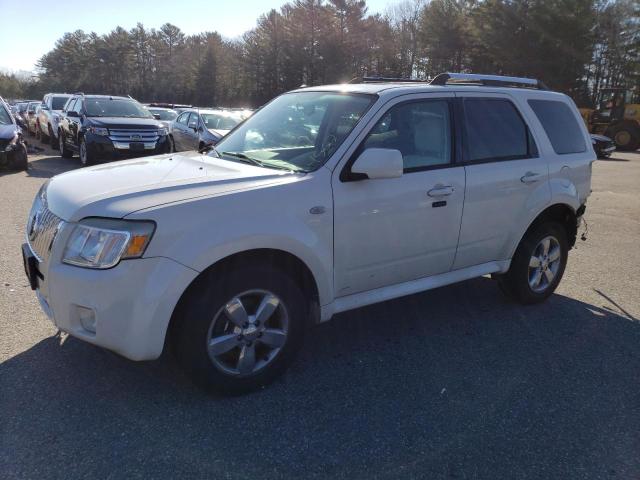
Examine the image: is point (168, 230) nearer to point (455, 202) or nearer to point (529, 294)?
point (455, 202)

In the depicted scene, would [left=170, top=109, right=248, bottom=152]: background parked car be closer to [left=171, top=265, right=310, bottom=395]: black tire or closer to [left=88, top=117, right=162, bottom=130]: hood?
[left=88, top=117, right=162, bottom=130]: hood

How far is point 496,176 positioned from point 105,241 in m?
2.92

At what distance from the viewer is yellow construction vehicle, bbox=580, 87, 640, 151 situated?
26.1 meters

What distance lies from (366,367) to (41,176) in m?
10.4

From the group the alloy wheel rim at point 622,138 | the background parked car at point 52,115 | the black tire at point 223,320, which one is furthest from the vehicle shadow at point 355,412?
the alloy wheel rim at point 622,138

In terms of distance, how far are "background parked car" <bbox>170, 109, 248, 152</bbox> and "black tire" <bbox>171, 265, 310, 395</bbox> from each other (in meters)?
10.1

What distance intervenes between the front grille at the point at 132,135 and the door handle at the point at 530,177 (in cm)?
1022

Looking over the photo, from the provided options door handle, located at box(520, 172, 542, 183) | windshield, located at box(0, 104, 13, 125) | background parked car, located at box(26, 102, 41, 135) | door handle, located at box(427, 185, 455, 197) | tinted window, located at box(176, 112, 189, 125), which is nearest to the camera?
door handle, located at box(427, 185, 455, 197)

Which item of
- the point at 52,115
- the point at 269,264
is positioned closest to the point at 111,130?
the point at 52,115

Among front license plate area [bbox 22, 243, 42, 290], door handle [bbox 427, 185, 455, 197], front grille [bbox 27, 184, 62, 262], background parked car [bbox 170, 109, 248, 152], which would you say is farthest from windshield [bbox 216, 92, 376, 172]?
background parked car [bbox 170, 109, 248, 152]

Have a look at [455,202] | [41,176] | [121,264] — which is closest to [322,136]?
[455,202]

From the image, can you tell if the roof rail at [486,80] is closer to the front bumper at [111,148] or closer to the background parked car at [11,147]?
the front bumper at [111,148]

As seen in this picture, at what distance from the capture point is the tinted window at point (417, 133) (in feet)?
12.1

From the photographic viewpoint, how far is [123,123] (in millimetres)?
12578
